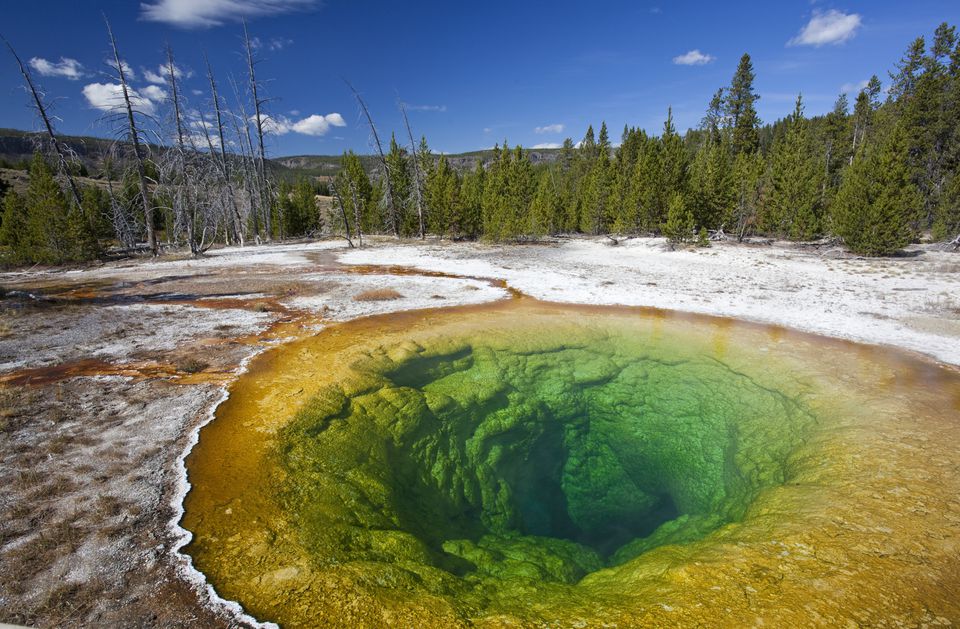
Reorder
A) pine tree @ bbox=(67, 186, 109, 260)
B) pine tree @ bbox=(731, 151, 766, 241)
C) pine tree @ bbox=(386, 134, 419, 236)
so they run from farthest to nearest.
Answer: pine tree @ bbox=(386, 134, 419, 236) < pine tree @ bbox=(731, 151, 766, 241) < pine tree @ bbox=(67, 186, 109, 260)

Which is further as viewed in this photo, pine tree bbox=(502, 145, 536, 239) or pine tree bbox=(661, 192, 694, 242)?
pine tree bbox=(502, 145, 536, 239)

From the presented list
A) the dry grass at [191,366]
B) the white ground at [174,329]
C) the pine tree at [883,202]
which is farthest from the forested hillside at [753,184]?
the dry grass at [191,366]

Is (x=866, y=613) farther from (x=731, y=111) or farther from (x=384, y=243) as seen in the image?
(x=731, y=111)

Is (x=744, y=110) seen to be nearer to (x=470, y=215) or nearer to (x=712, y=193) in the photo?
(x=712, y=193)

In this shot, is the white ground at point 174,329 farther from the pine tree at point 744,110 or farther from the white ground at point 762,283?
the pine tree at point 744,110

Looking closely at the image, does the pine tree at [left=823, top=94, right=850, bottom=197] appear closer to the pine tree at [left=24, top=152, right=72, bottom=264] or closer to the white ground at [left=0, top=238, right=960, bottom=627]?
the white ground at [left=0, top=238, right=960, bottom=627]

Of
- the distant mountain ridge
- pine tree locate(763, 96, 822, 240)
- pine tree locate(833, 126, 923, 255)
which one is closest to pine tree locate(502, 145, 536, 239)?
the distant mountain ridge
